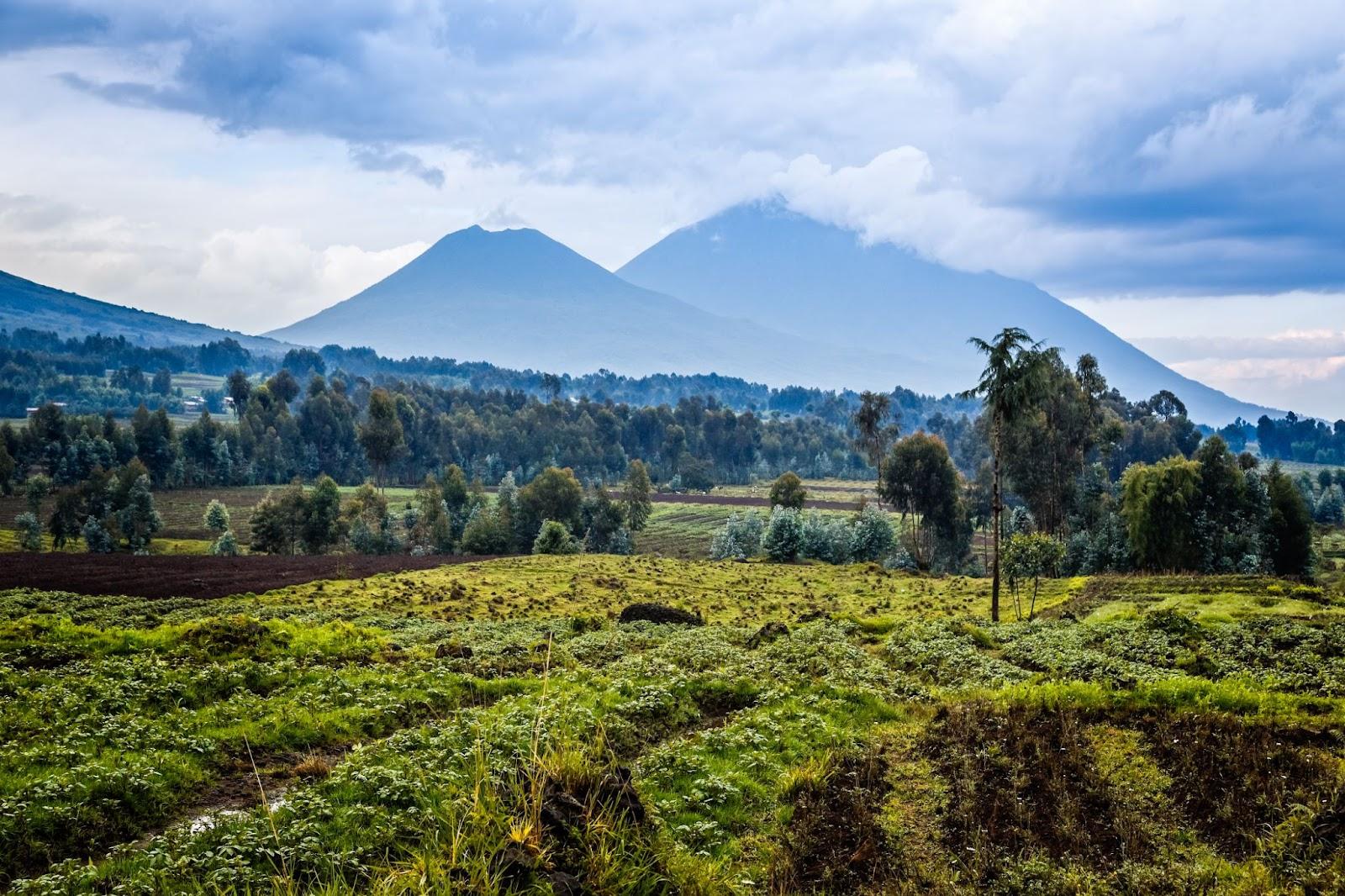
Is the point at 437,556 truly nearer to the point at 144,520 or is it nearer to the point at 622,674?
the point at 144,520

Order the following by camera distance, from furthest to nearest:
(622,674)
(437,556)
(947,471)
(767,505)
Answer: (767,505), (947,471), (437,556), (622,674)

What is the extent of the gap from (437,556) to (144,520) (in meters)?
42.9

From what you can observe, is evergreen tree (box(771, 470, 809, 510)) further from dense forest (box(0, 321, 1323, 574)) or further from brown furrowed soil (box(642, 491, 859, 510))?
brown furrowed soil (box(642, 491, 859, 510))

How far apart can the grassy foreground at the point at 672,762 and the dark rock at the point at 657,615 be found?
11.7 m

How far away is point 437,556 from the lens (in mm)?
84188

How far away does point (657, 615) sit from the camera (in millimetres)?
39000

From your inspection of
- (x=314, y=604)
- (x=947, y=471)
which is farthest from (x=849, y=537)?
(x=314, y=604)

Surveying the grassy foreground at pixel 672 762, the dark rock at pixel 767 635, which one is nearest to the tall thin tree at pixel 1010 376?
the grassy foreground at pixel 672 762

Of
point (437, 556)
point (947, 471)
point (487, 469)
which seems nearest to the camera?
point (437, 556)

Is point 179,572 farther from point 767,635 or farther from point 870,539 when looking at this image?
point 870,539

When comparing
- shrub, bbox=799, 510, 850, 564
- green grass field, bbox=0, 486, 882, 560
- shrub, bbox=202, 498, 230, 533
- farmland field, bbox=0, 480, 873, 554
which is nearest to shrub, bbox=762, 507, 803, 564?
shrub, bbox=799, 510, 850, 564

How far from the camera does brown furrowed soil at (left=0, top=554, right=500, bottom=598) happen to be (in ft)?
169

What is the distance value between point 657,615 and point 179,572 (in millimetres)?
43996

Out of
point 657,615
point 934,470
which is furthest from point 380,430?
point 657,615
